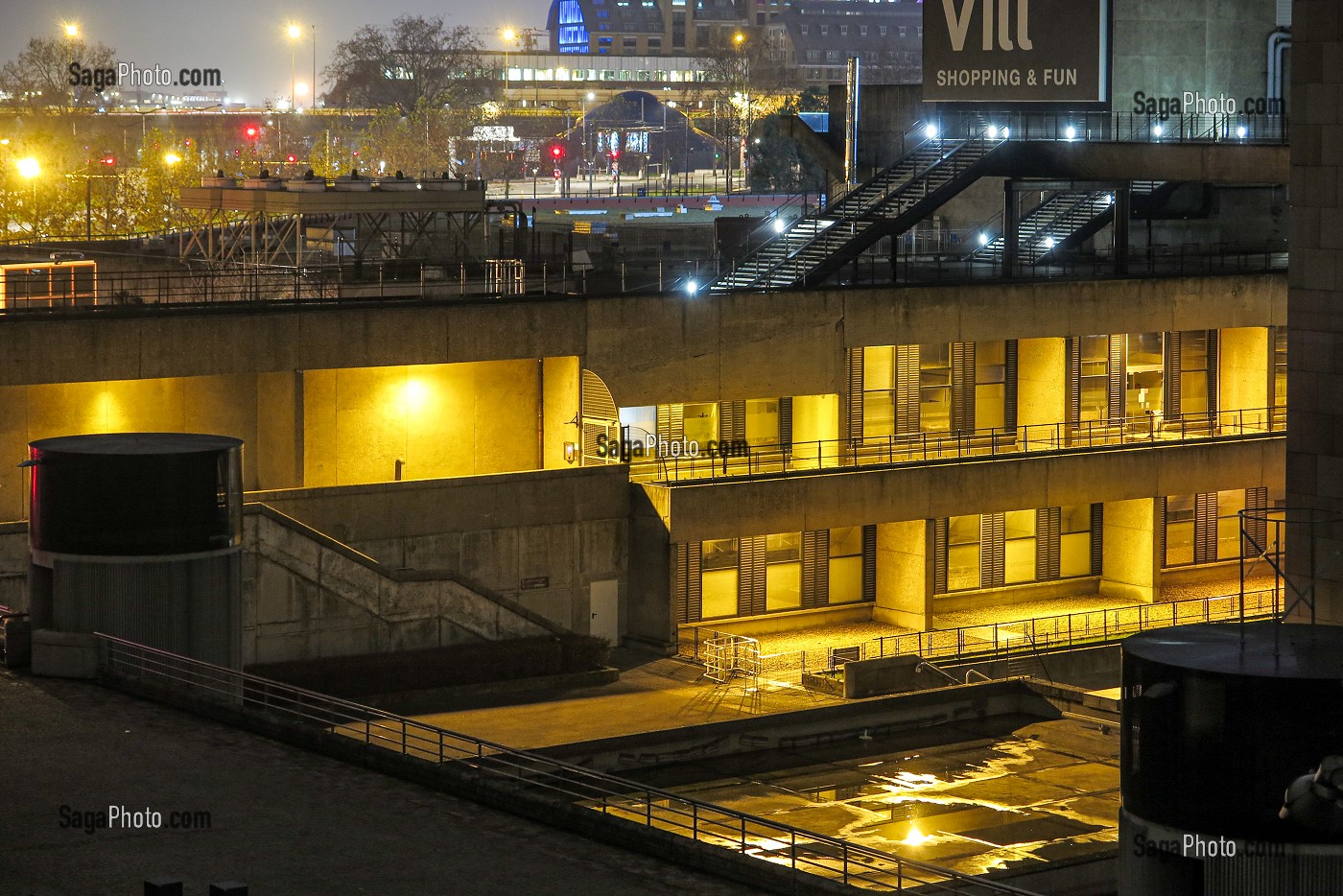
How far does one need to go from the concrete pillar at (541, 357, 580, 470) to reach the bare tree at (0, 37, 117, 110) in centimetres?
8252

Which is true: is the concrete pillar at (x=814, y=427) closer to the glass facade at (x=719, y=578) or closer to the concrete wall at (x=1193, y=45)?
the glass facade at (x=719, y=578)

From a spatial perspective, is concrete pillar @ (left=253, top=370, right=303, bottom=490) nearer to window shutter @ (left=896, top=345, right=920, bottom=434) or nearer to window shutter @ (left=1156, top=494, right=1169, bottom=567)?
window shutter @ (left=896, top=345, right=920, bottom=434)

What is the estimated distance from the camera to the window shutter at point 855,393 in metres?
50.6

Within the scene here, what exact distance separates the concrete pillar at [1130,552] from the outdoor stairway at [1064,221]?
8.12m

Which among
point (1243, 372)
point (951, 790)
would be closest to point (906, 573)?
point (1243, 372)

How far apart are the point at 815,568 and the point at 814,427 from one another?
336cm

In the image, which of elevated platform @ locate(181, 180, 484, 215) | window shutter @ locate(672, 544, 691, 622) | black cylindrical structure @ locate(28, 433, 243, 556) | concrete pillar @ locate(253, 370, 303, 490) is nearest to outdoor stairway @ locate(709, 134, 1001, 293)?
elevated platform @ locate(181, 180, 484, 215)

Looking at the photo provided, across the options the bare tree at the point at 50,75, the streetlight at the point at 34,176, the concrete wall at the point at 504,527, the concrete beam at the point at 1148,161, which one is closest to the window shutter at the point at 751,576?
the concrete wall at the point at 504,527

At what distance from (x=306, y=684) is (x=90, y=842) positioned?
18.2 metres

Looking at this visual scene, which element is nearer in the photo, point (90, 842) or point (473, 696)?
point (90, 842)

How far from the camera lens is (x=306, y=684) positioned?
Answer: 39.8m

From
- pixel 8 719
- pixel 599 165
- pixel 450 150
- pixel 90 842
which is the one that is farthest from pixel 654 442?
pixel 599 165

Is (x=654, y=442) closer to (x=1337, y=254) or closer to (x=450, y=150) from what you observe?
(x=1337, y=254)

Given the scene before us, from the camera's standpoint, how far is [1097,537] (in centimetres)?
5338
